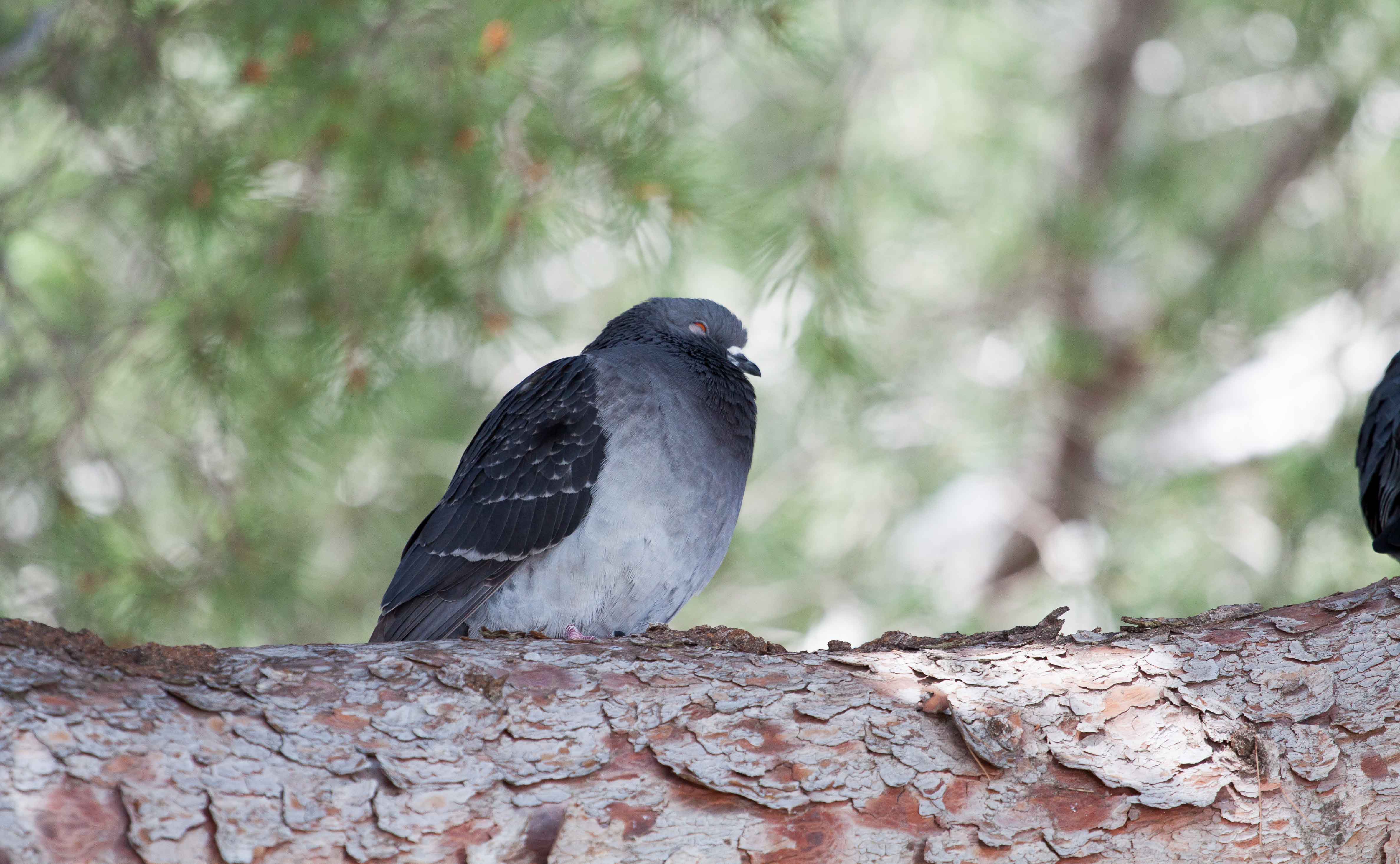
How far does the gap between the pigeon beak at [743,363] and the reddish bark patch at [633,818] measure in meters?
2.06

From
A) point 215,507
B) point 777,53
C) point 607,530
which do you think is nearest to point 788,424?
point 777,53

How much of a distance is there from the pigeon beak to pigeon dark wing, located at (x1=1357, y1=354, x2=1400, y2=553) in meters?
2.01

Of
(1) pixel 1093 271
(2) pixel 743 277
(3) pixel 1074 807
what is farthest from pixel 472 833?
(1) pixel 1093 271

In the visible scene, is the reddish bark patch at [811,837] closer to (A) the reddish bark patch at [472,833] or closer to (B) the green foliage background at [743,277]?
(A) the reddish bark patch at [472,833]

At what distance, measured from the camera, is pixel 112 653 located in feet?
7.37

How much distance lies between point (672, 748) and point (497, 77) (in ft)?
10.7

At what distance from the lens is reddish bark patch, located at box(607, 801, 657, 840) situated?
7.34 ft

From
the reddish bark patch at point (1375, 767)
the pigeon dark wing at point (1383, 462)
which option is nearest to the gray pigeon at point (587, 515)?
the reddish bark patch at point (1375, 767)

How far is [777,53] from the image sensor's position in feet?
16.0

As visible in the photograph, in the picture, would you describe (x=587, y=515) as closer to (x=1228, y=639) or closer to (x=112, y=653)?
(x=112, y=653)

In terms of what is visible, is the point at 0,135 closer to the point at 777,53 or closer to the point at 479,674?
the point at 777,53

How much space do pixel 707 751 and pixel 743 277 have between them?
3828 mm

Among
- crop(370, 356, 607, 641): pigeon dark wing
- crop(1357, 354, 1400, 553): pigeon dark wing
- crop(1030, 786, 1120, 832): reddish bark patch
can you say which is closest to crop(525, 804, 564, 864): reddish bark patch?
crop(1030, 786, 1120, 832): reddish bark patch

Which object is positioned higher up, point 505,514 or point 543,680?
point 505,514
